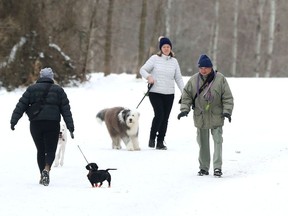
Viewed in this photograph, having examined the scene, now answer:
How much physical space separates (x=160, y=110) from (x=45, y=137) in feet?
14.5

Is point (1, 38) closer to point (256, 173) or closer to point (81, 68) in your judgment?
point (81, 68)

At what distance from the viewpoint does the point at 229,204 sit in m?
7.95

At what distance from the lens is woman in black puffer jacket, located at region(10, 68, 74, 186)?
965 centimetres

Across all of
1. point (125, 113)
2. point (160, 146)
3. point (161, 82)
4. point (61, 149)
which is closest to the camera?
point (61, 149)

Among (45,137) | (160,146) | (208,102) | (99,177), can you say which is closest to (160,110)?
(160,146)

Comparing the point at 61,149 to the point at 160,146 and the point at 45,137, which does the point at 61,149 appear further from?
the point at 160,146

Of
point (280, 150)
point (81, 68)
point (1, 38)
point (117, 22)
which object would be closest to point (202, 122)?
point (280, 150)

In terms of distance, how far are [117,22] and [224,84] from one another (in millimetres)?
33611

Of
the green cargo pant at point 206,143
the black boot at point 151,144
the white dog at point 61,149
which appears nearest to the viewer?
the green cargo pant at point 206,143

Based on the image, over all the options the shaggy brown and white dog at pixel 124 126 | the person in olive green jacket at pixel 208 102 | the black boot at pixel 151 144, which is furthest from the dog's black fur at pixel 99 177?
the black boot at pixel 151 144

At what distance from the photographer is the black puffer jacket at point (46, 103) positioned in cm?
965

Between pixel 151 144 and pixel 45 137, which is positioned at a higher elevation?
pixel 45 137

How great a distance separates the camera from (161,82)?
1373 cm

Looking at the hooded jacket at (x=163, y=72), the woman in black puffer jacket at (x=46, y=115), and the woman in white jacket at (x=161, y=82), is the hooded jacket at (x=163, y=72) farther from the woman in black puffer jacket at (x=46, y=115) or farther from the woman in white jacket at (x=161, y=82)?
the woman in black puffer jacket at (x=46, y=115)
